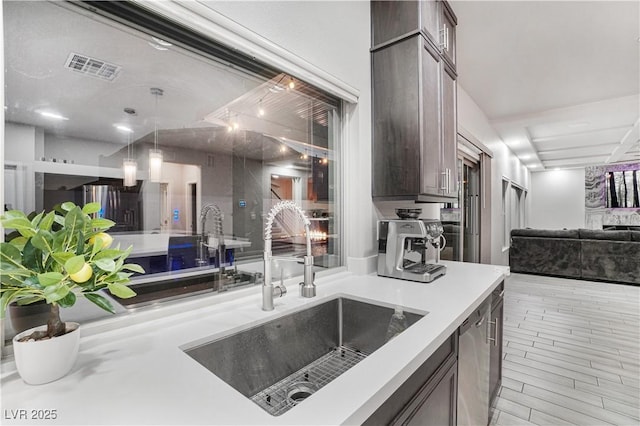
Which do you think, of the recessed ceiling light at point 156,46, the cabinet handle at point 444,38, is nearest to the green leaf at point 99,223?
the recessed ceiling light at point 156,46

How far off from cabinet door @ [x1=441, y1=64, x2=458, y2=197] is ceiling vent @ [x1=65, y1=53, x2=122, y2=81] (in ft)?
6.25

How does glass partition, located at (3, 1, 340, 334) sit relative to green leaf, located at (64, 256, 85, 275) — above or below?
above

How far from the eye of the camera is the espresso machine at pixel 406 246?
1.72m

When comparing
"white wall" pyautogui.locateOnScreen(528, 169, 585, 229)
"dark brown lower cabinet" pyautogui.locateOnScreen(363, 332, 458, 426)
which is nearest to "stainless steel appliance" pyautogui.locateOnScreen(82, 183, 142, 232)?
"dark brown lower cabinet" pyautogui.locateOnScreen(363, 332, 458, 426)

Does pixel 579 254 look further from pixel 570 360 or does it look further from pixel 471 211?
pixel 570 360

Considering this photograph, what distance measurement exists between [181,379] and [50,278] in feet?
1.20

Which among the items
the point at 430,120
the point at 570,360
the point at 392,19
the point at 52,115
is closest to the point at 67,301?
the point at 52,115

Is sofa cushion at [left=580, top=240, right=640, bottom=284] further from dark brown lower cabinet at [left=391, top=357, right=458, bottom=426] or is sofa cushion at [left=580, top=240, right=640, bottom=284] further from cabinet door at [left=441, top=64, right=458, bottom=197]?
dark brown lower cabinet at [left=391, top=357, right=458, bottom=426]

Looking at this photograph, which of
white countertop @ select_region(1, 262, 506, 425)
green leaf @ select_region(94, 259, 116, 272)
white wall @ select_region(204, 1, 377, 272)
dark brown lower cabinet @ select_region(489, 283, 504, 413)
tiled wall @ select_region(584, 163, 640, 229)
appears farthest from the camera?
tiled wall @ select_region(584, 163, 640, 229)

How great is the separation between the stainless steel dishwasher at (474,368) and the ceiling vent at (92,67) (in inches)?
65.6

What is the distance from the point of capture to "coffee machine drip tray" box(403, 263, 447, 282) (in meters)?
1.68

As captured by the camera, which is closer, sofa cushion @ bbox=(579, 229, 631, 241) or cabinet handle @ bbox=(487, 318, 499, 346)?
cabinet handle @ bbox=(487, 318, 499, 346)

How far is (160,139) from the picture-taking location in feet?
3.92

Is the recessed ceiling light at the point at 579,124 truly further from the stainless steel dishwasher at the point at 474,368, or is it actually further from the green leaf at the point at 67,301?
the green leaf at the point at 67,301
